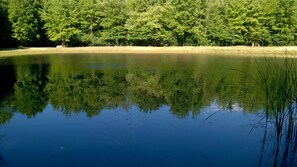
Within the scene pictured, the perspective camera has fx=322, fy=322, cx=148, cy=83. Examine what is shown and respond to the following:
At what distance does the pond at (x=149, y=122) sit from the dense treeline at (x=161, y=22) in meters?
34.3

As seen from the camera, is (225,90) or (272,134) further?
(225,90)

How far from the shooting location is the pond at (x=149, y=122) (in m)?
7.80

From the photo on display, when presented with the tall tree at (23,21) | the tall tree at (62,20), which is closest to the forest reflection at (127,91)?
the tall tree at (23,21)

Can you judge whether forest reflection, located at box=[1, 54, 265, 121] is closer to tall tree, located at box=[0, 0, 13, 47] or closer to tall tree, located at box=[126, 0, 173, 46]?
tall tree, located at box=[0, 0, 13, 47]

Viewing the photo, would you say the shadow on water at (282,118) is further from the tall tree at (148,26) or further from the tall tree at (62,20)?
the tall tree at (62,20)

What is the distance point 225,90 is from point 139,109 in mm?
6017

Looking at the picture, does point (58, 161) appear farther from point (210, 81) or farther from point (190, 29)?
point (190, 29)

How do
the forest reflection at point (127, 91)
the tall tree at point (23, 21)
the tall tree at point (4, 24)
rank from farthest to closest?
the tall tree at point (23, 21) < the tall tree at point (4, 24) < the forest reflection at point (127, 91)

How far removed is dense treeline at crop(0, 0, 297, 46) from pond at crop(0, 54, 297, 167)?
34271 mm

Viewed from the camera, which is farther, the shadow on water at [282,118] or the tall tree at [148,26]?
the tall tree at [148,26]

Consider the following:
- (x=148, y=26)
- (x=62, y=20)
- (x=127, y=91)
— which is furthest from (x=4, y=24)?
(x=127, y=91)

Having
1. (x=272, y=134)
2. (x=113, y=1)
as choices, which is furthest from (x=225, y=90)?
(x=113, y=1)

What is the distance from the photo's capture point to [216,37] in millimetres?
56312

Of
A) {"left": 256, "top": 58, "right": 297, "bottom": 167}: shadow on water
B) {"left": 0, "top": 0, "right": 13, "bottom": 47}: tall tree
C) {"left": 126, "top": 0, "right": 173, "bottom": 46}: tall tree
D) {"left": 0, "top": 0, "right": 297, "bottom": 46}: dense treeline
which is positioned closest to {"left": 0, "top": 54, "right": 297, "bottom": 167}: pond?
{"left": 256, "top": 58, "right": 297, "bottom": 167}: shadow on water
